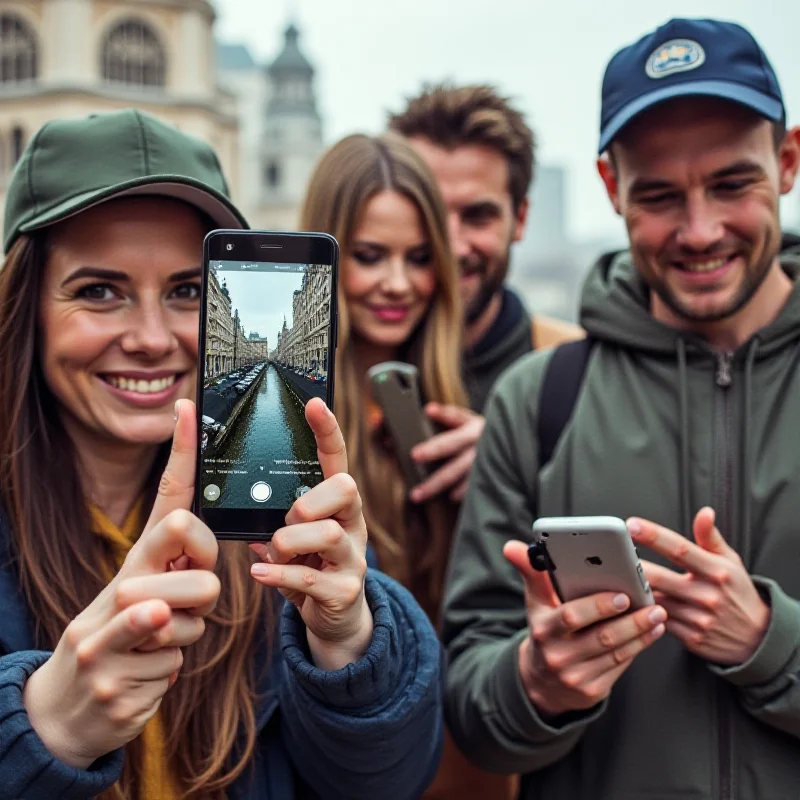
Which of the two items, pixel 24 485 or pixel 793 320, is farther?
pixel 793 320

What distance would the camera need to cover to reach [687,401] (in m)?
3.30

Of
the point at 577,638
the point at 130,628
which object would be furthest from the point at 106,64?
the point at 130,628

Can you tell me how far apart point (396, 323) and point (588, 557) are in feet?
6.69

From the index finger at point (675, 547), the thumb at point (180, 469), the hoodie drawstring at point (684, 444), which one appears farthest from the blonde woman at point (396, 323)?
the thumb at point (180, 469)

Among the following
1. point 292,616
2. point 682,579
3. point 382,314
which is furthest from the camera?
point 382,314

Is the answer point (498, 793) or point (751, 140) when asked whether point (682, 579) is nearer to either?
point (751, 140)

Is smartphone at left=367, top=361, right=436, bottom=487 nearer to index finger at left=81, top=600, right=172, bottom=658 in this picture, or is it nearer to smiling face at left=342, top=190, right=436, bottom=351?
smiling face at left=342, top=190, right=436, bottom=351

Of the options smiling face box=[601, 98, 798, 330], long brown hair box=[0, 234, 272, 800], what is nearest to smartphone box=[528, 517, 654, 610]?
long brown hair box=[0, 234, 272, 800]

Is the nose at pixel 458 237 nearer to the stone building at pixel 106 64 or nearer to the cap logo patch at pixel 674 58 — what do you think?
the cap logo patch at pixel 674 58

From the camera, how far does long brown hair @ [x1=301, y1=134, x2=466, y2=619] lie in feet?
14.5

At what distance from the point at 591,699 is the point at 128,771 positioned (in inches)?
48.0

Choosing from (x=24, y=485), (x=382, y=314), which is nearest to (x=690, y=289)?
(x=382, y=314)

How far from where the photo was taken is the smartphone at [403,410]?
14.1 ft

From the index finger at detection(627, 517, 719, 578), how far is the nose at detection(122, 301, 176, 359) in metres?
1.31
